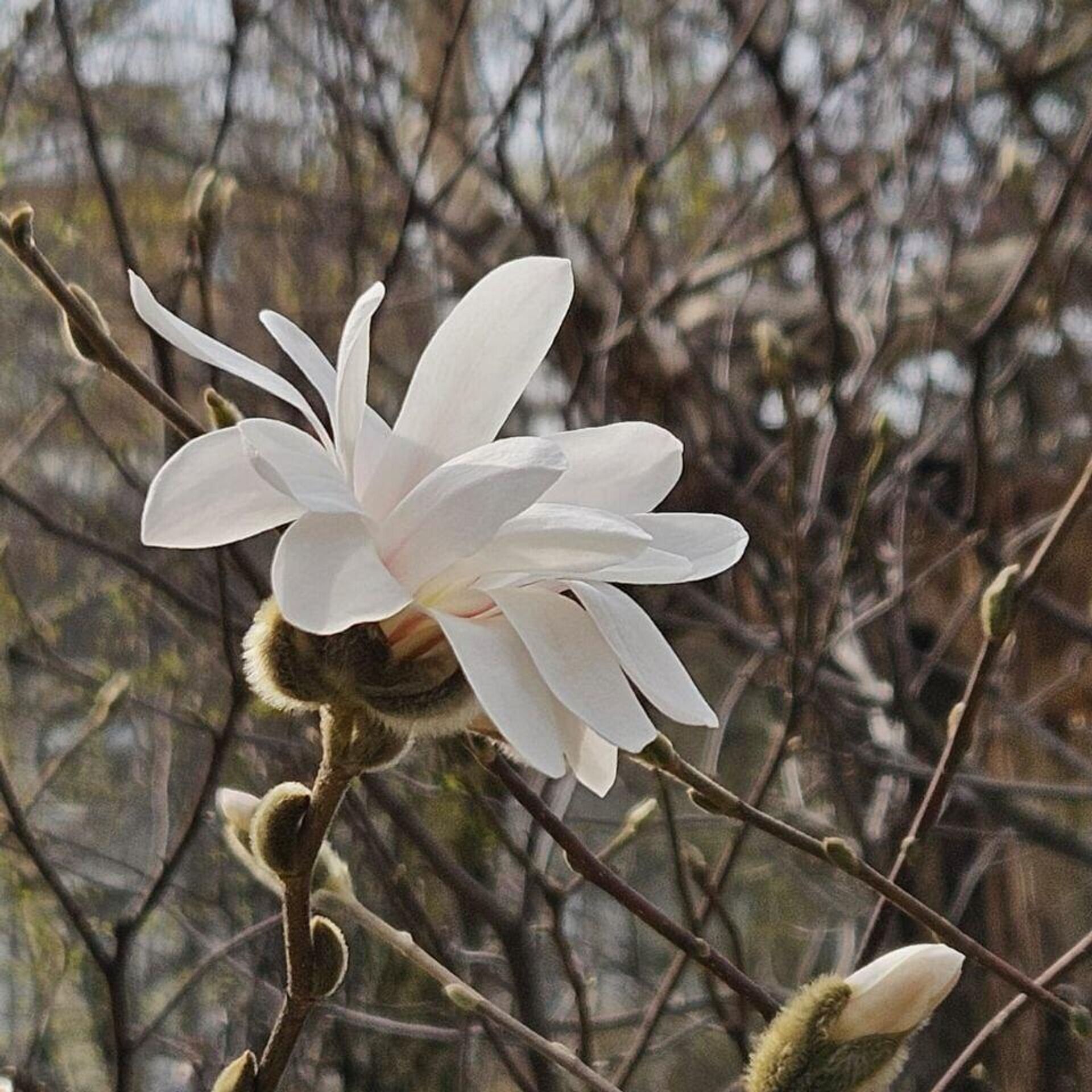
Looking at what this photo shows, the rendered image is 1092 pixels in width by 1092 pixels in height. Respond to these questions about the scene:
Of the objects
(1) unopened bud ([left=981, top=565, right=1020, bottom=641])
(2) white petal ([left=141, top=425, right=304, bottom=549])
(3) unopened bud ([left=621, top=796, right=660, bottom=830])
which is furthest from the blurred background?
(2) white petal ([left=141, top=425, right=304, bottom=549])

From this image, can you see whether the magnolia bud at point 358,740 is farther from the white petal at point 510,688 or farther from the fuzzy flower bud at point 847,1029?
the fuzzy flower bud at point 847,1029

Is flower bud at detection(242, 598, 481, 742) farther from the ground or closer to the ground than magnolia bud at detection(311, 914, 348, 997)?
farther from the ground

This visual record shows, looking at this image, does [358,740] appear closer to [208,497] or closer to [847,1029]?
[208,497]

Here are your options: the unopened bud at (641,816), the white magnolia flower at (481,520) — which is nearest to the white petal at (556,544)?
the white magnolia flower at (481,520)

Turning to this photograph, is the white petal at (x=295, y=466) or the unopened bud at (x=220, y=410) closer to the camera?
the white petal at (x=295, y=466)

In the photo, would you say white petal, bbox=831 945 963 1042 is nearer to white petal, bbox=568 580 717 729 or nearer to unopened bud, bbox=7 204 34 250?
white petal, bbox=568 580 717 729

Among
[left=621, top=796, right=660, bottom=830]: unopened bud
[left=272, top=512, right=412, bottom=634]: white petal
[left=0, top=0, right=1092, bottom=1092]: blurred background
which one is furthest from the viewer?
[left=0, top=0, right=1092, bottom=1092]: blurred background
